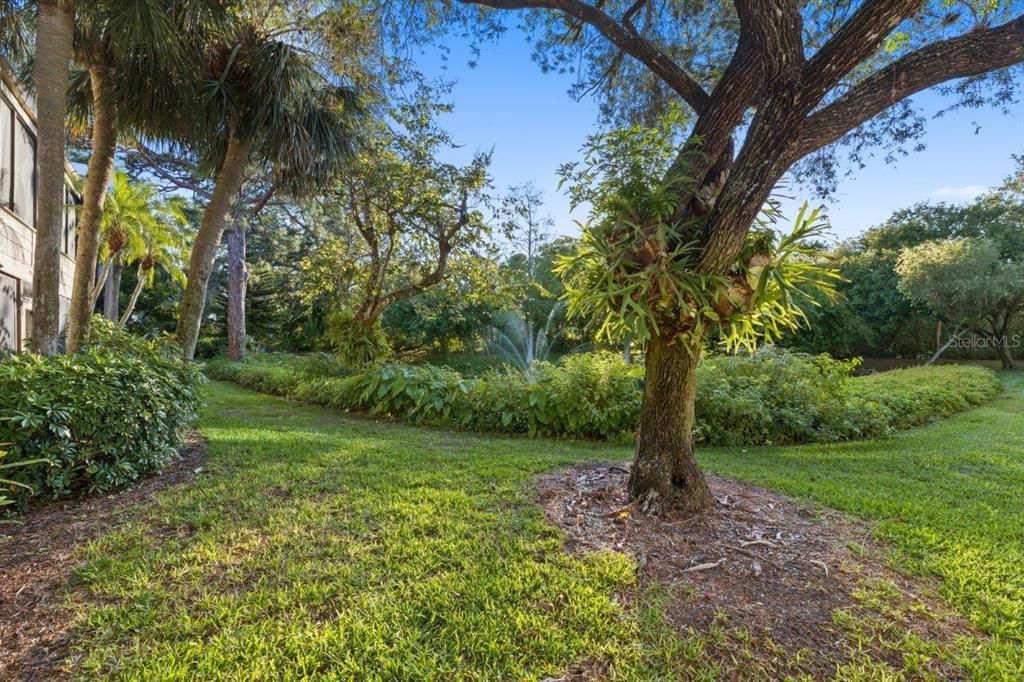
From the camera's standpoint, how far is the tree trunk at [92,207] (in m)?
4.98

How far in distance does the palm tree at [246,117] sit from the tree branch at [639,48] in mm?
3095

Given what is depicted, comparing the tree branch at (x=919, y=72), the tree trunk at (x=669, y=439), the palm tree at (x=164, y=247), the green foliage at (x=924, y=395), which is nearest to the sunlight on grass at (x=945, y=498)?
the green foliage at (x=924, y=395)

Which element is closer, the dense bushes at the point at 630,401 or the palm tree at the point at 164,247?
the dense bushes at the point at 630,401

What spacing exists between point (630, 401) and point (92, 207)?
20.3 feet

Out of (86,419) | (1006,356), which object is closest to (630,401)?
(86,419)

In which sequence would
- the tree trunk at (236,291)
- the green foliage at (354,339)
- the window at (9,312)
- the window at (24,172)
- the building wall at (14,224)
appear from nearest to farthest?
the building wall at (14,224)
the window at (9,312)
the window at (24,172)
the green foliage at (354,339)
the tree trunk at (236,291)

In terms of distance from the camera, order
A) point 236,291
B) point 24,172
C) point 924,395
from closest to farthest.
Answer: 1. point 24,172
2. point 924,395
3. point 236,291

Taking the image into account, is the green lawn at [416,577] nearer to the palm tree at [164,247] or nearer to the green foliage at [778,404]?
the green foliage at [778,404]

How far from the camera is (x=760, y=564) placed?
2.14 meters

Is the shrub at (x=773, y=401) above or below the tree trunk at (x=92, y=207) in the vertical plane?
below

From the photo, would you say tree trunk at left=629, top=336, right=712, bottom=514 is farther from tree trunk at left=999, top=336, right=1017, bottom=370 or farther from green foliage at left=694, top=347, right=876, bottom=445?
tree trunk at left=999, top=336, right=1017, bottom=370

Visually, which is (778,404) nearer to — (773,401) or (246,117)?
(773,401)

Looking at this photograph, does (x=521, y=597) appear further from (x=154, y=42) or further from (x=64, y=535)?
(x=154, y=42)

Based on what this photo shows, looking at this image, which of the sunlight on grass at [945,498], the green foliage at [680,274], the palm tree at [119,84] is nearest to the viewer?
the sunlight on grass at [945,498]
